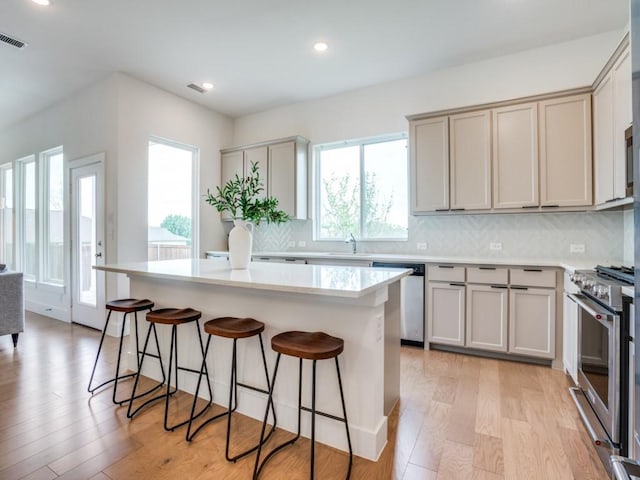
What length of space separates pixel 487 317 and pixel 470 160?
1634mm

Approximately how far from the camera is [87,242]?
446 centimetres

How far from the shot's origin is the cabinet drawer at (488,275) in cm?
317

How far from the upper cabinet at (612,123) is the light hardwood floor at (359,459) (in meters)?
1.67

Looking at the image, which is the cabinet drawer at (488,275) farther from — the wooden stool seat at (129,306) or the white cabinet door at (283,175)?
the wooden stool seat at (129,306)

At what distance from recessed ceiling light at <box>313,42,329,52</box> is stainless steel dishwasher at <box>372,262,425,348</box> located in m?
2.42

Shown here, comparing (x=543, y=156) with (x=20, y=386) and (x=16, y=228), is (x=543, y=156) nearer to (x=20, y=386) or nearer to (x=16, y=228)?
(x=20, y=386)

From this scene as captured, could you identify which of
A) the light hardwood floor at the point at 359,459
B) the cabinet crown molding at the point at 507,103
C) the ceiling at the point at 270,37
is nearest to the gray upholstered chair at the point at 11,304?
the light hardwood floor at the point at 359,459

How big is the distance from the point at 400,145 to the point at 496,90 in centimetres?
121

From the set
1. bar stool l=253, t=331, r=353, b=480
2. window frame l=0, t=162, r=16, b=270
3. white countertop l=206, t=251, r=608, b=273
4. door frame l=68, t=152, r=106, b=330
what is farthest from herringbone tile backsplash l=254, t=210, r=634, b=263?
window frame l=0, t=162, r=16, b=270

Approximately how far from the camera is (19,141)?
579 centimetres

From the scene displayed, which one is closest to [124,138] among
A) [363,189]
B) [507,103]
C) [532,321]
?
[363,189]

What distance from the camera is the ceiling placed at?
2938 millimetres

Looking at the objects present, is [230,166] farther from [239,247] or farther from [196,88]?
[239,247]

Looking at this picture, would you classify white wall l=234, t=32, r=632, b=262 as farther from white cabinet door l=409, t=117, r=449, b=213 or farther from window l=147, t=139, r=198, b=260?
window l=147, t=139, r=198, b=260
